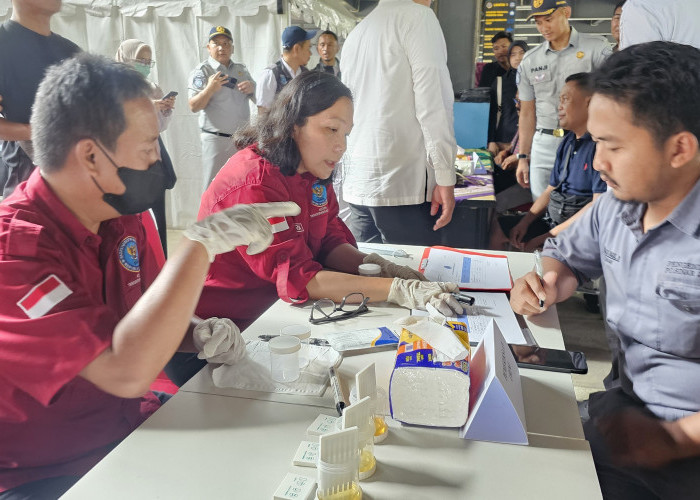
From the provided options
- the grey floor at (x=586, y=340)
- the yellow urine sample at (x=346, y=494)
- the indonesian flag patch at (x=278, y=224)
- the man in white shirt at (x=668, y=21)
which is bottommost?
the grey floor at (x=586, y=340)

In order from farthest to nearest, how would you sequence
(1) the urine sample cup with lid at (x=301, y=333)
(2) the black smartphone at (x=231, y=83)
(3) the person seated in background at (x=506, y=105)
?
(3) the person seated in background at (x=506, y=105) < (2) the black smartphone at (x=231, y=83) < (1) the urine sample cup with lid at (x=301, y=333)

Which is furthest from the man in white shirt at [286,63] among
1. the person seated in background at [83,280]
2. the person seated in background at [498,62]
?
the person seated in background at [83,280]

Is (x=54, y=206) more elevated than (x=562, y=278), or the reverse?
(x=54, y=206)

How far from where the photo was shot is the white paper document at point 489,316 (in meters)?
1.32

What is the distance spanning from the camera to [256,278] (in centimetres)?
170

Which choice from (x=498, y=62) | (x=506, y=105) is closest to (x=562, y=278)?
(x=506, y=105)

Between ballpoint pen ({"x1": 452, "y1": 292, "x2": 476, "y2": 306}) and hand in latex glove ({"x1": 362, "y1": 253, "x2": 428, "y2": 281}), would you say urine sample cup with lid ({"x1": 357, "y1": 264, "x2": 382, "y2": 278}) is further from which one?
ballpoint pen ({"x1": 452, "y1": 292, "x2": 476, "y2": 306})

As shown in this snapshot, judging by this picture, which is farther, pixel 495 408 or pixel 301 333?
pixel 301 333

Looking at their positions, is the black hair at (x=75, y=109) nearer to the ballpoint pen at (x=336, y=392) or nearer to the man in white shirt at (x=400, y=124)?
the ballpoint pen at (x=336, y=392)

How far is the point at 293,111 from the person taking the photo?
169 centimetres

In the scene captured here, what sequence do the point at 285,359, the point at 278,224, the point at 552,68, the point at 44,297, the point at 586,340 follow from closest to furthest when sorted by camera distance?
the point at 44,297 < the point at 285,359 < the point at 278,224 < the point at 586,340 < the point at 552,68

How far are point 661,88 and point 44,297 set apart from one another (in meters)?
1.27

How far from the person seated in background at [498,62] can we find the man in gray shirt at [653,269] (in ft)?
16.2

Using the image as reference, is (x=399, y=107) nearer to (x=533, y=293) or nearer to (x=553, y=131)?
(x=533, y=293)
